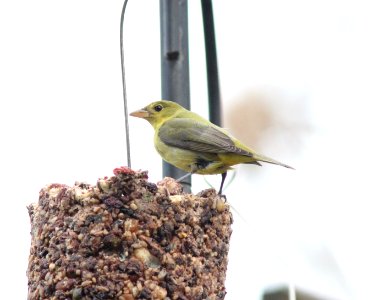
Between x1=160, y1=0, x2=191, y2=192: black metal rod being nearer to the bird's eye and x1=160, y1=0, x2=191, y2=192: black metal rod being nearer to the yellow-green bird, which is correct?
the yellow-green bird

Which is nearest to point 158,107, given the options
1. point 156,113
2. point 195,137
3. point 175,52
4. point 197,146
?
point 156,113

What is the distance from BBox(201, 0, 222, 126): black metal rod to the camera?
5754 mm

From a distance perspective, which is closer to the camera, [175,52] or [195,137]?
[175,52]

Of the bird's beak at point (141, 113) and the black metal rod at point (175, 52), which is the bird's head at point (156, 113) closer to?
the bird's beak at point (141, 113)

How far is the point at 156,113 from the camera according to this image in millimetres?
6309

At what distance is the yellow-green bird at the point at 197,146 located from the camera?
18.6 feet

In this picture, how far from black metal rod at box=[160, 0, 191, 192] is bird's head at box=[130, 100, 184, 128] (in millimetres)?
873

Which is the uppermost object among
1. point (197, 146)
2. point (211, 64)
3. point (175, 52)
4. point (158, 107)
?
point (175, 52)

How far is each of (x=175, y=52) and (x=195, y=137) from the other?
2.95 feet

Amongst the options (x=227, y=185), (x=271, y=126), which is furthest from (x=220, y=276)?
(x=271, y=126)

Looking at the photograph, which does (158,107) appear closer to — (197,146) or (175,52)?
(197,146)

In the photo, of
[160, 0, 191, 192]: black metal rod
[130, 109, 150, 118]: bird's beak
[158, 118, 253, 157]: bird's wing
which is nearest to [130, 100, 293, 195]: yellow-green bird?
[158, 118, 253, 157]: bird's wing

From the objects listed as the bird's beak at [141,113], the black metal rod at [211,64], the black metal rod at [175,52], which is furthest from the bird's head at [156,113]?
the black metal rod at [175,52]

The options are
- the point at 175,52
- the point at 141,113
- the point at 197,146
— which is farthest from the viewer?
the point at 141,113
